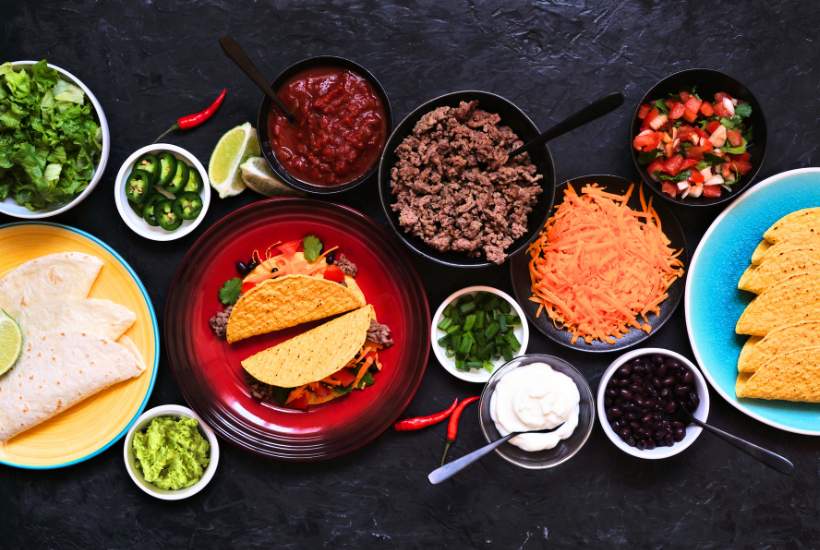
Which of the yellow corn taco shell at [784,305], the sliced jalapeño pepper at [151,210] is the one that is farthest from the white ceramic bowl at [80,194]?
the yellow corn taco shell at [784,305]

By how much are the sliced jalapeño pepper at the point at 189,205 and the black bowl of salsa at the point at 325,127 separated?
0.54 metres

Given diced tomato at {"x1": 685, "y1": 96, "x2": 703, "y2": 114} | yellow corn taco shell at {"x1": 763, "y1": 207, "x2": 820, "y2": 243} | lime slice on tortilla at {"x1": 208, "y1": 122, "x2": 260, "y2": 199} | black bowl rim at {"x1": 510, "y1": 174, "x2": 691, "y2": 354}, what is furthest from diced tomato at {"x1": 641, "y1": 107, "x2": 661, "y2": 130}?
lime slice on tortilla at {"x1": 208, "y1": 122, "x2": 260, "y2": 199}

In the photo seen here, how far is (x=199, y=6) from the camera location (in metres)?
3.92

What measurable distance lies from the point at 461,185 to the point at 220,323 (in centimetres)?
162

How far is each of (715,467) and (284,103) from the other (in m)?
3.40

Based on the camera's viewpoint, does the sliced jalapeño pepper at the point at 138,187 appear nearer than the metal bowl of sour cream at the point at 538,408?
No

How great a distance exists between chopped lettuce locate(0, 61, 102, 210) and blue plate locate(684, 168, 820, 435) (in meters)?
3.60

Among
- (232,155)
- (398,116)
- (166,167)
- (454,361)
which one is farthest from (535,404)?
(166,167)

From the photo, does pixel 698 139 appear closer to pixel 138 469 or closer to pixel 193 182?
pixel 193 182

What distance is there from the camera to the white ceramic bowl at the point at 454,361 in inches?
150

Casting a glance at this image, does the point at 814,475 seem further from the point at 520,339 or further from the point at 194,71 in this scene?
the point at 194,71

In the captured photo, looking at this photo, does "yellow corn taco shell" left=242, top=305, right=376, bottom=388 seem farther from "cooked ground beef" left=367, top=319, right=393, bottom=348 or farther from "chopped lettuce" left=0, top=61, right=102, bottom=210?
"chopped lettuce" left=0, top=61, right=102, bottom=210

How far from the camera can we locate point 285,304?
3764 millimetres

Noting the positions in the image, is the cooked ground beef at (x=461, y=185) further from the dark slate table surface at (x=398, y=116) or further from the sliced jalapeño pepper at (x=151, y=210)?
the sliced jalapeño pepper at (x=151, y=210)
